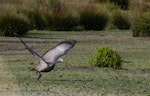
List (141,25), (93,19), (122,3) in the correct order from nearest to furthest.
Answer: (141,25)
(93,19)
(122,3)

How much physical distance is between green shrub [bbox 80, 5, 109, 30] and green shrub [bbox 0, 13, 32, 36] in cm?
492

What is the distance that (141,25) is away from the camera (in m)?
26.8

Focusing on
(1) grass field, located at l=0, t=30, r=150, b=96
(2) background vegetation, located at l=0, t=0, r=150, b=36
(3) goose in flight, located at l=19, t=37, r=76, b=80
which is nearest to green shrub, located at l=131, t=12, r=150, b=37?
(2) background vegetation, located at l=0, t=0, r=150, b=36

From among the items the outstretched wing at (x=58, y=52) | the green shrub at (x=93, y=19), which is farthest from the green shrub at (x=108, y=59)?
the green shrub at (x=93, y=19)

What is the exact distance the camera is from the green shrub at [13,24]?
84.2 ft

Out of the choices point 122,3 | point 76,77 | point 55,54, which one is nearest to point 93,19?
point 122,3

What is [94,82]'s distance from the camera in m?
12.0

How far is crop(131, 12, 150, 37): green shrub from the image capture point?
2651 centimetres

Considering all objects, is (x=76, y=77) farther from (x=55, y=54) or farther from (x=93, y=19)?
(x=93, y=19)

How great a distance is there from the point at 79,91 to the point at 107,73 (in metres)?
2.60

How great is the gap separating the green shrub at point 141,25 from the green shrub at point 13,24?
4510 millimetres

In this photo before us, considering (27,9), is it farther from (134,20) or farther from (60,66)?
(60,66)

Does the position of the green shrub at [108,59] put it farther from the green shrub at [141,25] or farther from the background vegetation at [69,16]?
the background vegetation at [69,16]

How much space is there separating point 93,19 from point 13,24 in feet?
19.4
